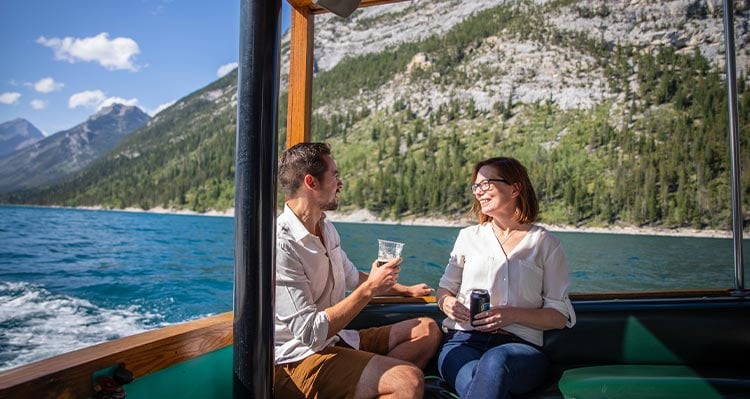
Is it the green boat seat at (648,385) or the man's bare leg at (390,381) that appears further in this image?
the green boat seat at (648,385)

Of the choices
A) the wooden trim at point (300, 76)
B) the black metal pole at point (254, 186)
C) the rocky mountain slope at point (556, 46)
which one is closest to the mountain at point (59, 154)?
the rocky mountain slope at point (556, 46)

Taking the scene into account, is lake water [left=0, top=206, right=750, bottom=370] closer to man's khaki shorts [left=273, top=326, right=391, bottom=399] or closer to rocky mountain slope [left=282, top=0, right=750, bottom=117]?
man's khaki shorts [left=273, top=326, right=391, bottom=399]

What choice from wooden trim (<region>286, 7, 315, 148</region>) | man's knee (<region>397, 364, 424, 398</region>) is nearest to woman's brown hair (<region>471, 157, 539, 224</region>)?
man's knee (<region>397, 364, 424, 398</region>)

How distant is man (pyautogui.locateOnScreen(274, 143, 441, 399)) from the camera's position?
134 centimetres

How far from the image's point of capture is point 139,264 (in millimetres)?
24609

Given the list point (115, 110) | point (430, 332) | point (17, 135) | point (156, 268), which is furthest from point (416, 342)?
point (17, 135)

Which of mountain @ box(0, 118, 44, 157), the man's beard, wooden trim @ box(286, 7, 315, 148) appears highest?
mountain @ box(0, 118, 44, 157)

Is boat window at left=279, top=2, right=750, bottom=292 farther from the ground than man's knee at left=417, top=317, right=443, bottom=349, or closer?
farther from the ground

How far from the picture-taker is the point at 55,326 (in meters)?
8.42

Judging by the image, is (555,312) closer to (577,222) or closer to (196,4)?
(577,222)

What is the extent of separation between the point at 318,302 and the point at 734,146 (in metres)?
1.86

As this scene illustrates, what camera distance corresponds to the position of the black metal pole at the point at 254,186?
2.65 ft

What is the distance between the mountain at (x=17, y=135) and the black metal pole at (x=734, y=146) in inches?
5579

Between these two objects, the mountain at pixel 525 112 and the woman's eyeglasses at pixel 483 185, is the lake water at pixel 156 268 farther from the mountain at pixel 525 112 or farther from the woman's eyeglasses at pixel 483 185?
the mountain at pixel 525 112
